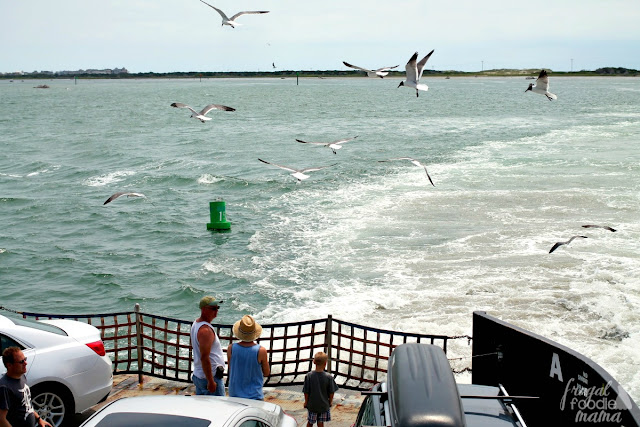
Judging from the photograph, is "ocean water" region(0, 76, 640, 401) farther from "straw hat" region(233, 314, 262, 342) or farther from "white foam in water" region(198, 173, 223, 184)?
"straw hat" region(233, 314, 262, 342)

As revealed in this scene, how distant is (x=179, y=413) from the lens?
4.95m

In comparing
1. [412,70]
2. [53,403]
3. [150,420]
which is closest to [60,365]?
[53,403]

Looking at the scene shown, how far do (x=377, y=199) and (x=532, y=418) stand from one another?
24889 millimetres

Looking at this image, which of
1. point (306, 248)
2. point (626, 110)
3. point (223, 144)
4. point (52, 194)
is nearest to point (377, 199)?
point (306, 248)

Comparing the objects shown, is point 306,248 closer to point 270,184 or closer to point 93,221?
point 93,221

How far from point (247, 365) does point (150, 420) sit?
1.90 m

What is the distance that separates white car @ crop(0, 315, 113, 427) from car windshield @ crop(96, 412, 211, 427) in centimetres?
249

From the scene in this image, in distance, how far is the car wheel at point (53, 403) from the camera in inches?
284

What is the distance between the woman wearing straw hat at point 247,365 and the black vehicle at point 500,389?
1.27 meters

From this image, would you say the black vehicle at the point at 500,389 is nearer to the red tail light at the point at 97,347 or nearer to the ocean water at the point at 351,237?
the red tail light at the point at 97,347

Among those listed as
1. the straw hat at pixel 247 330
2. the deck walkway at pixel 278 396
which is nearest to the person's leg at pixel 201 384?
the straw hat at pixel 247 330

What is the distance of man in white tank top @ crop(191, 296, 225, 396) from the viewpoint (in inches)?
272

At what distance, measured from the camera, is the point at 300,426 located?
791cm

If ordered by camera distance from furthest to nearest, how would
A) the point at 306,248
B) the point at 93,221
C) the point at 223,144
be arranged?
1. the point at 223,144
2. the point at 93,221
3. the point at 306,248
